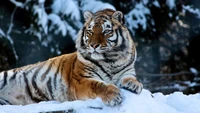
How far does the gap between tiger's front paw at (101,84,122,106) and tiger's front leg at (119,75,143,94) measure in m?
0.19

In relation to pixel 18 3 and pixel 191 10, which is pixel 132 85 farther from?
pixel 191 10

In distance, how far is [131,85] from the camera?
354 cm

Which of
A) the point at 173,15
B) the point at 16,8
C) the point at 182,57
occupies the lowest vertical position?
the point at 182,57

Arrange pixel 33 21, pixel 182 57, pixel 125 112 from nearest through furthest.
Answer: pixel 125 112
pixel 33 21
pixel 182 57

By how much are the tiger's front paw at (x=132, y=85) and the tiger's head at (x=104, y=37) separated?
0.26 meters

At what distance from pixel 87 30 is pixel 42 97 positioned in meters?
0.72

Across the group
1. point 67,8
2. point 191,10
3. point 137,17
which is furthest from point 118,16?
point 191,10

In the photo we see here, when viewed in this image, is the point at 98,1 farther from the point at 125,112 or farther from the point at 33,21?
the point at 125,112

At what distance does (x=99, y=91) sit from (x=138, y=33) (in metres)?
5.03

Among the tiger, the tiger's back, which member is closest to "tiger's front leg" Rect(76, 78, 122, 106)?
the tiger

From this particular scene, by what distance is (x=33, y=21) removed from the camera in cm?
753

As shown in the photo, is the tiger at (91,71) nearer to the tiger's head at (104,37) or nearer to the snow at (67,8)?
the tiger's head at (104,37)

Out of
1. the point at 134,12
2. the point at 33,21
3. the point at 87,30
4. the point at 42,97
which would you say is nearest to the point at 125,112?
the point at 87,30

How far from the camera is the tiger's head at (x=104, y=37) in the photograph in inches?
145
